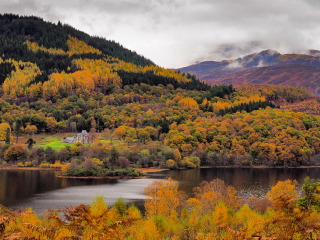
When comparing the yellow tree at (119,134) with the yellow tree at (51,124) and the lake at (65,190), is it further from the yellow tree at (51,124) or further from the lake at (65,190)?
the lake at (65,190)

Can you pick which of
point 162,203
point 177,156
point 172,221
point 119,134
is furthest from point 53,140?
point 172,221

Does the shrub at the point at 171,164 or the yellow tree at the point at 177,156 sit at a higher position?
the yellow tree at the point at 177,156

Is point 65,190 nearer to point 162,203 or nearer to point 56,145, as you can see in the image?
point 162,203

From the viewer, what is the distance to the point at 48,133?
484 feet

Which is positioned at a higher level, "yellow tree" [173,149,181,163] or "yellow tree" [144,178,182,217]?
"yellow tree" [173,149,181,163]

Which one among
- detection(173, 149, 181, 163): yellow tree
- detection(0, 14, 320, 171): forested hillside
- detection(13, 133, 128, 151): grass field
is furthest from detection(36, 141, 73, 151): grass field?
detection(173, 149, 181, 163): yellow tree

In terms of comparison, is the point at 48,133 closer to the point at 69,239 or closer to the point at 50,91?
the point at 50,91

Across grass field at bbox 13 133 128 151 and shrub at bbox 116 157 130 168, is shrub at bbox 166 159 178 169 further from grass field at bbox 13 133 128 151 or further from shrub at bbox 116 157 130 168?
grass field at bbox 13 133 128 151

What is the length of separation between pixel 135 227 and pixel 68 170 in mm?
66287

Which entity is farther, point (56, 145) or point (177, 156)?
point (56, 145)

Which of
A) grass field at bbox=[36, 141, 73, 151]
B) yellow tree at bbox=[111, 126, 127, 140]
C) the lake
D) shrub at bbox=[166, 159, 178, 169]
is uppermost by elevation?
yellow tree at bbox=[111, 126, 127, 140]

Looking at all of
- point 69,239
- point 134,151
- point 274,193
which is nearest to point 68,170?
point 134,151

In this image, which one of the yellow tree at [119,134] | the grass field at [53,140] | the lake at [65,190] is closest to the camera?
the lake at [65,190]

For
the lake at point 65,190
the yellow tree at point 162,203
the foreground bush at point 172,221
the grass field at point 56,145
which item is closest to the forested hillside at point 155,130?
the grass field at point 56,145
